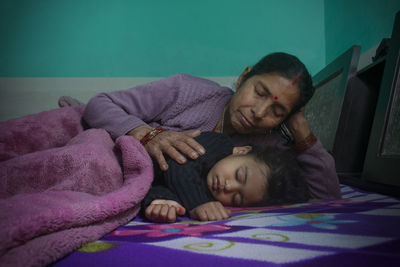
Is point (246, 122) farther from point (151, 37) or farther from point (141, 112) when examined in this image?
point (151, 37)

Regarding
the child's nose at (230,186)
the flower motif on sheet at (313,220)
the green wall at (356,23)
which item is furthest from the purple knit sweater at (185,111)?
the green wall at (356,23)

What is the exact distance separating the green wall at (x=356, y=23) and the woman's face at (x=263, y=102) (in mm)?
748

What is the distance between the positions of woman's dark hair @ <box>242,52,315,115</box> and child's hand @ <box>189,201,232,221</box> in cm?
50

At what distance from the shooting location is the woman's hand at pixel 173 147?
2.34 feet

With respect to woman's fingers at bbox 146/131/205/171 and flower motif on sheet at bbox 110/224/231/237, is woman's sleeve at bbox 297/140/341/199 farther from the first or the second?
flower motif on sheet at bbox 110/224/231/237

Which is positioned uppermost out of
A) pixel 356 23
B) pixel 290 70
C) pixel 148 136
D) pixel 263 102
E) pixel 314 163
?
pixel 356 23

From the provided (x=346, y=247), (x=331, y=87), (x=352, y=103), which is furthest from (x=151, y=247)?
(x=331, y=87)

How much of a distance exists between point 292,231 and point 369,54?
4.43 ft

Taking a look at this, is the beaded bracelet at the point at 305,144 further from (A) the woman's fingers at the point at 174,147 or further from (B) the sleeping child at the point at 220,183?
(A) the woman's fingers at the point at 174,147

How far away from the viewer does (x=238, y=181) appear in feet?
2.40

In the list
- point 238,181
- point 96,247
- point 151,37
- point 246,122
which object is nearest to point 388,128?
point 246,122

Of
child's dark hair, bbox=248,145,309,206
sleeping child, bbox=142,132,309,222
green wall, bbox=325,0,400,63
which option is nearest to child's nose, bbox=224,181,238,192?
sleeping child, bbox=142,132,309,222

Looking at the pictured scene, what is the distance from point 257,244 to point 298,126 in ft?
2.40

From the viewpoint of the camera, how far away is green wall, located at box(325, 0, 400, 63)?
1247 mm
